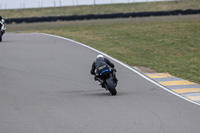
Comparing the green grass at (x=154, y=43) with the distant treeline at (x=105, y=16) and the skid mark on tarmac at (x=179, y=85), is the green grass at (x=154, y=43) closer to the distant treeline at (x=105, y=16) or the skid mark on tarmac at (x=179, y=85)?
the skid mark on tarmac at (x=179, y=85)

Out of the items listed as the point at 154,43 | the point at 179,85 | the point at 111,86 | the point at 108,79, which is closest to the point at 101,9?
the point at 154,43

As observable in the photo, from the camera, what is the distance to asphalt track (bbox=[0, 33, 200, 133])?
880cm

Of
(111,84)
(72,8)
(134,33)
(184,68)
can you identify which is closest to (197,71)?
(184,68)

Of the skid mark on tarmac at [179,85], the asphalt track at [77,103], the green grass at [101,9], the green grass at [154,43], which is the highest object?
the asphalt track at [77,103]

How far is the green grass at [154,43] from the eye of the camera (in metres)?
19.5

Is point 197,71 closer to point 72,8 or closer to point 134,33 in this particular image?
point 134,33

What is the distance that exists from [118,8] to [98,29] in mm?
32573

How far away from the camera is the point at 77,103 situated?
1138 cm

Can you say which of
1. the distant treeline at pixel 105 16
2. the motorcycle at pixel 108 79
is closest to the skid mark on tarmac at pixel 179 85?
the motorcycle at pixel 108 79

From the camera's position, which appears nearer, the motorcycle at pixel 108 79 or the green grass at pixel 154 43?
the motorcycle at pixel 108 79

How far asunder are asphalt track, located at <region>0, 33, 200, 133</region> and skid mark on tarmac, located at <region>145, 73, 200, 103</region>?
0.58 meters

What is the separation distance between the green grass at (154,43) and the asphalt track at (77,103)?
8.12 ft

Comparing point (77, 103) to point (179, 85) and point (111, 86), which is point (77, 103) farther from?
point (179, 85)

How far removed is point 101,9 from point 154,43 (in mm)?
40507
